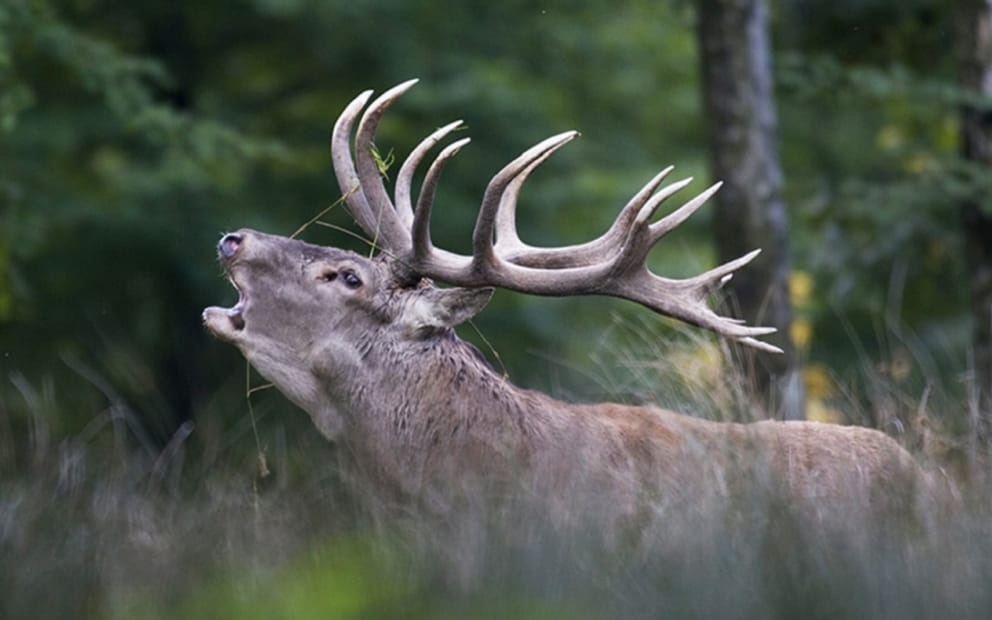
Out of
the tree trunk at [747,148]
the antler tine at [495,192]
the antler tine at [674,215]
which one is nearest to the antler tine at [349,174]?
the antler tine at [495,192]

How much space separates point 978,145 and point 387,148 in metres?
6.91

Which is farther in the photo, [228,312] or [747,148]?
[747,148]

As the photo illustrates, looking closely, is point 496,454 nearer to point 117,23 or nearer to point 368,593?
→ point 368,593

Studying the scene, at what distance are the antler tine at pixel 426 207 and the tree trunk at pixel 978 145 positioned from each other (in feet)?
13.3

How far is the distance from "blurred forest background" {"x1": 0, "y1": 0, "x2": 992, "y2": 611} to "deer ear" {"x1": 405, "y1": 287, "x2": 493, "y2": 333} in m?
3.74

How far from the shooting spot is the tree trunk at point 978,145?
919 cm

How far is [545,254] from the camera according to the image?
646cm

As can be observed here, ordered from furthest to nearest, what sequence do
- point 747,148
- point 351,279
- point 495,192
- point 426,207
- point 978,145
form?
point 747,148 → point 978,145 → point 351,279 → point 426,207 → point 495,192

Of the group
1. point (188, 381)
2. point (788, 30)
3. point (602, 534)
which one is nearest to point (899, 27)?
point (788, 30)

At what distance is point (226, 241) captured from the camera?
20.7 feet

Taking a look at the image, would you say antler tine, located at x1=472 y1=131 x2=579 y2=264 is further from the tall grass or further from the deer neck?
the tall grass

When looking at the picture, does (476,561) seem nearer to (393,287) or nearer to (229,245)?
(393,287)

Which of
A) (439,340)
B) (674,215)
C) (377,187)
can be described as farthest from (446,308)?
(674,215)

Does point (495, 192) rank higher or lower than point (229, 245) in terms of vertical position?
higher
